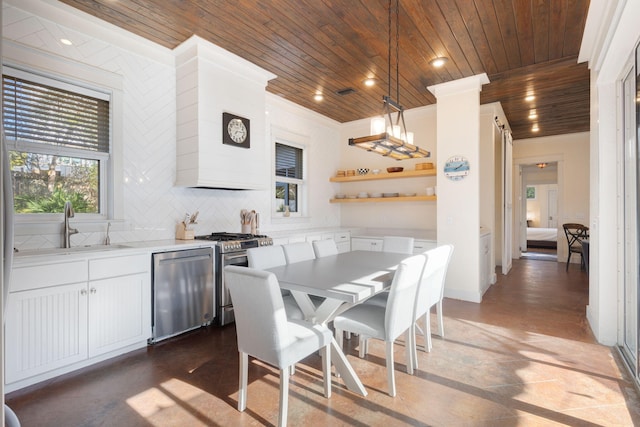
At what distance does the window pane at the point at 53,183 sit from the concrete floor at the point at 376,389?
1.44 meters

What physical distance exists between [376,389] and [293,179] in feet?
12.7

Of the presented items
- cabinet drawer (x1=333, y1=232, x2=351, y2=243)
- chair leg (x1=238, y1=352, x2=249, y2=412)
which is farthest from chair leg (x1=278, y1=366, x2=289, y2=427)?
cabinet drawer (x1=333, y1=232, x2=351, y2=243)

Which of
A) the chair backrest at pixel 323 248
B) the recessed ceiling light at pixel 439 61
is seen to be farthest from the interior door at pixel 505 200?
the chair backrest at pixel 323 248

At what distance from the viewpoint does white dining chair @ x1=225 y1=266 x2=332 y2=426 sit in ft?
6.21

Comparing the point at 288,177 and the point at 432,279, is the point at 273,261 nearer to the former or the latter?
the point at 432,279

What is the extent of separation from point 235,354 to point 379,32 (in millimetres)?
3187

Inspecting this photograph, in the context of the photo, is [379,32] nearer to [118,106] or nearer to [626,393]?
[118,106]

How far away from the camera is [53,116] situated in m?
3.01

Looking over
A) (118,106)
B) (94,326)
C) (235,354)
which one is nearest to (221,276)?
(235,354)

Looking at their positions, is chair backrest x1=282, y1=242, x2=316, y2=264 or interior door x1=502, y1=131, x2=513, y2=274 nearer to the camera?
chair backrest x1=282, y1=242, x2=316, y2=264

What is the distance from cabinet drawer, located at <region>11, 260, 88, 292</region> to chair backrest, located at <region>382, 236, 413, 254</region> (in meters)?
3.04

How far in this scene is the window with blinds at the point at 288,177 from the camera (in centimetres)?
546

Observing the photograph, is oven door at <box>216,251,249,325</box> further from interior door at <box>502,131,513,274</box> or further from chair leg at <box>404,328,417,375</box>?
interior door at <box>502,131,513,274</box>

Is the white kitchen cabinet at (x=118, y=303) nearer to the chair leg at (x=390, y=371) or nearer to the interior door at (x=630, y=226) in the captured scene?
the chair leg at (x=390, y=371)
